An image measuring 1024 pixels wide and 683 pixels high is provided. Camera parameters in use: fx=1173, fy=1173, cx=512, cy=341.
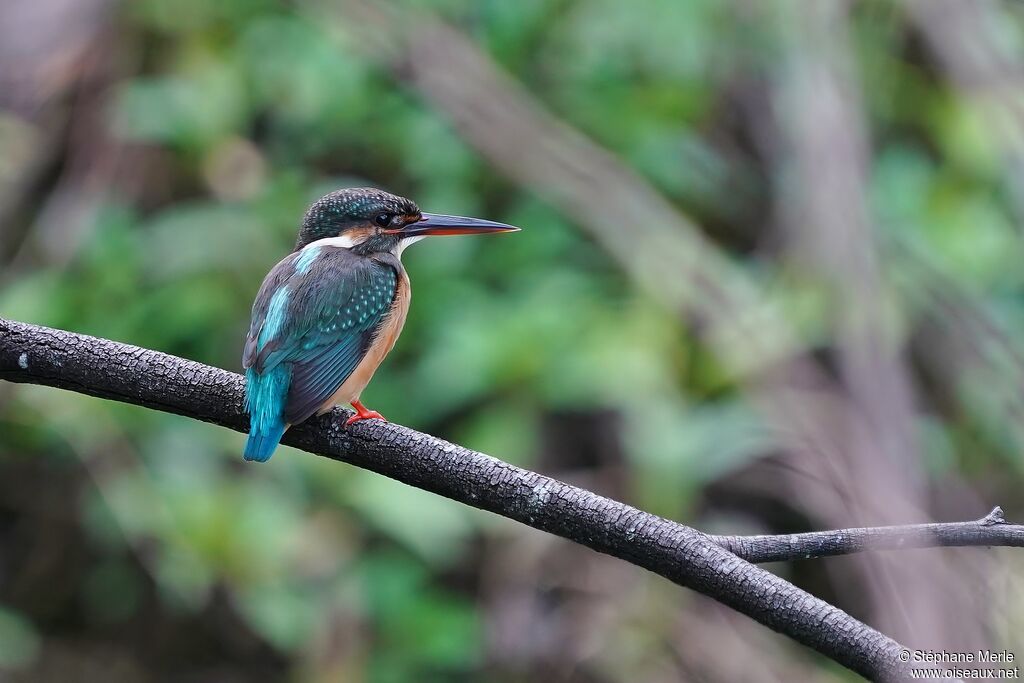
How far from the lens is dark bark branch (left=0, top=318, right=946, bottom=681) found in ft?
5.06

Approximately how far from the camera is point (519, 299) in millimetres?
3709

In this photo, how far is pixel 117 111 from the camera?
4.01 meters

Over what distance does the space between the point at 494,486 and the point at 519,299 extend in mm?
2088

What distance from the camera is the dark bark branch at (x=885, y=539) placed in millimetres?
1515

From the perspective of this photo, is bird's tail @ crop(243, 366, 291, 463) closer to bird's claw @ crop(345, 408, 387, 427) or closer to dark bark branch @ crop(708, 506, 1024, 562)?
bird's claw @ crop(345, 408, 387, 427)

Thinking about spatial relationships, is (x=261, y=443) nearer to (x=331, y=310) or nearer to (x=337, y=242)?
(x=331, y=310)

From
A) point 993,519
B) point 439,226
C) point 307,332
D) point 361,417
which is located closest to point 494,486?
point 361,417

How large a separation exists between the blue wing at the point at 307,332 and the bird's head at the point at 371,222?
0.12 metres

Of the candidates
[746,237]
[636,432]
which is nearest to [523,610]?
[636,432]

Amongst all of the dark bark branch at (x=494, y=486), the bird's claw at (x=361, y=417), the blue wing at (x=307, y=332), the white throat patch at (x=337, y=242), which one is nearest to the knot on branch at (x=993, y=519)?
the dark bark branch at (x=494, y=486)

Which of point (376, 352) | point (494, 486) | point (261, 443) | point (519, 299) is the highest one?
point (494, 486)

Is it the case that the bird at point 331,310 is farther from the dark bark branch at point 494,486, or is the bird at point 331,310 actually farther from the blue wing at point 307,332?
the dark bark branch at point 494,486

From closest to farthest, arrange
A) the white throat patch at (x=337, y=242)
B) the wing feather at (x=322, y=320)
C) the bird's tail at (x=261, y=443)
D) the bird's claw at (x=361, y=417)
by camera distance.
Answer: the bird's claw at (x=361, y=417) < the bird's tail at (x=261, y=443) < the wing feather at (x=322, y=320) < the white throat patch at (x=337, y=242)

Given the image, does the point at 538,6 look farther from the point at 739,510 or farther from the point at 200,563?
the point at 200,563
